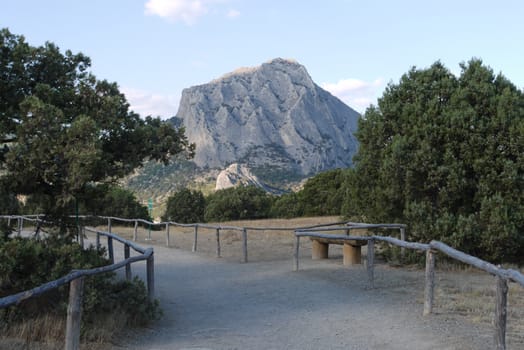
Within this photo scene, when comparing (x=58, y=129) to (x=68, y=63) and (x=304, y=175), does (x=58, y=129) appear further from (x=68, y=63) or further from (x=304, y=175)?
(x=304, y=175)

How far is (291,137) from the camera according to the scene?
117 meters

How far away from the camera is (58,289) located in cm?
637

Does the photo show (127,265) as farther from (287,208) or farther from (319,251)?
(287,208)

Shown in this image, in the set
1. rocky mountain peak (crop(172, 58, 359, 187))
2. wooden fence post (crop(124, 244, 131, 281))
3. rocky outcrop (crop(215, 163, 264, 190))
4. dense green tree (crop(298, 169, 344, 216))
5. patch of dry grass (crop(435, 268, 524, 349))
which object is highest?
rocky mountain peak (crop(172, 58, 359, 187))

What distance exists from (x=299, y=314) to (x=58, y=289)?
3.37 meters

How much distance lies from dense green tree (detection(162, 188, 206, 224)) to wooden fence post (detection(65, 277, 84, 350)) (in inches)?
1302

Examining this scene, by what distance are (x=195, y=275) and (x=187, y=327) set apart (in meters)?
5.09

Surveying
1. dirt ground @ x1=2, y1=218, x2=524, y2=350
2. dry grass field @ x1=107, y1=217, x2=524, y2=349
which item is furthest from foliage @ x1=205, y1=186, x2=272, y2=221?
dirt ground @ x1=2, y1=218, x2=524, y2=350

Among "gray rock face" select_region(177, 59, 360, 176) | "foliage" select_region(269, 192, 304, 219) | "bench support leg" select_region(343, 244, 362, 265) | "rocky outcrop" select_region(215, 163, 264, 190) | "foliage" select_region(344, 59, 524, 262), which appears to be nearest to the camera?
"foliage" select_region(344, 59, 524, 262)

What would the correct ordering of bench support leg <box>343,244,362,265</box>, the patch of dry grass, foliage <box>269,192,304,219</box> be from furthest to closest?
foliage <box>269,192,304,219</box> → bench support leg <box>343,244,362,265</box> → the patch of dry grass

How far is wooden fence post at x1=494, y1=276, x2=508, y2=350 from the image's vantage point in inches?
201

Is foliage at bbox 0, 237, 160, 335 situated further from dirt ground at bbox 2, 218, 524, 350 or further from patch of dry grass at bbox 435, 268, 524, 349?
patch of dry grass at bbox 435, 268, 524, 349

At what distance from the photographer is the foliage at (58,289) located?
6.16m

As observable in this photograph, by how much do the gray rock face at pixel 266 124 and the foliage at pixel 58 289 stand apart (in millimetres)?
99765
